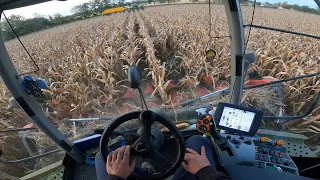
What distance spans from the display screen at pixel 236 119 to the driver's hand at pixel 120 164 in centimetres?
82

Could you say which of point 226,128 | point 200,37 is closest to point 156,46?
point 200,37

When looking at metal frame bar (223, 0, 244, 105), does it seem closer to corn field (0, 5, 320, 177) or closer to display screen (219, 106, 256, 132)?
corn field (0, 5, 320, 177)

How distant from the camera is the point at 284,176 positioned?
4.36 feet

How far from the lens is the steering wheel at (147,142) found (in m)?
1.21

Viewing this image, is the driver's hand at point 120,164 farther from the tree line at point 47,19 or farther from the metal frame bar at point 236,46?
the metal frame bar at point 236,46

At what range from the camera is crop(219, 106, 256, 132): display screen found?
5.44 feet

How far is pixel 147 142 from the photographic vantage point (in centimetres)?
126

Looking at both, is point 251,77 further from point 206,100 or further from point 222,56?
point 206,100

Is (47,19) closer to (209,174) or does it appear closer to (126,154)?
(126,154)

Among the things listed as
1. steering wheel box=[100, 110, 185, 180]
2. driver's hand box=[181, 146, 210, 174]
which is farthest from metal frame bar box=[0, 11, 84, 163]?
driver's hand box=[181, 146, 210, 174]

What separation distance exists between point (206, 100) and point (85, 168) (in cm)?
129

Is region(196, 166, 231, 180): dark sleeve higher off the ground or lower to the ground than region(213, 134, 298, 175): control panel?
higher

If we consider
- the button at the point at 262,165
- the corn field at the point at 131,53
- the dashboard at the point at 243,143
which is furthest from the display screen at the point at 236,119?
the corn field at the point at 131,53

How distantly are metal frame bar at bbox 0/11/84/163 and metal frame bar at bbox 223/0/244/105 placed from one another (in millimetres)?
1467
